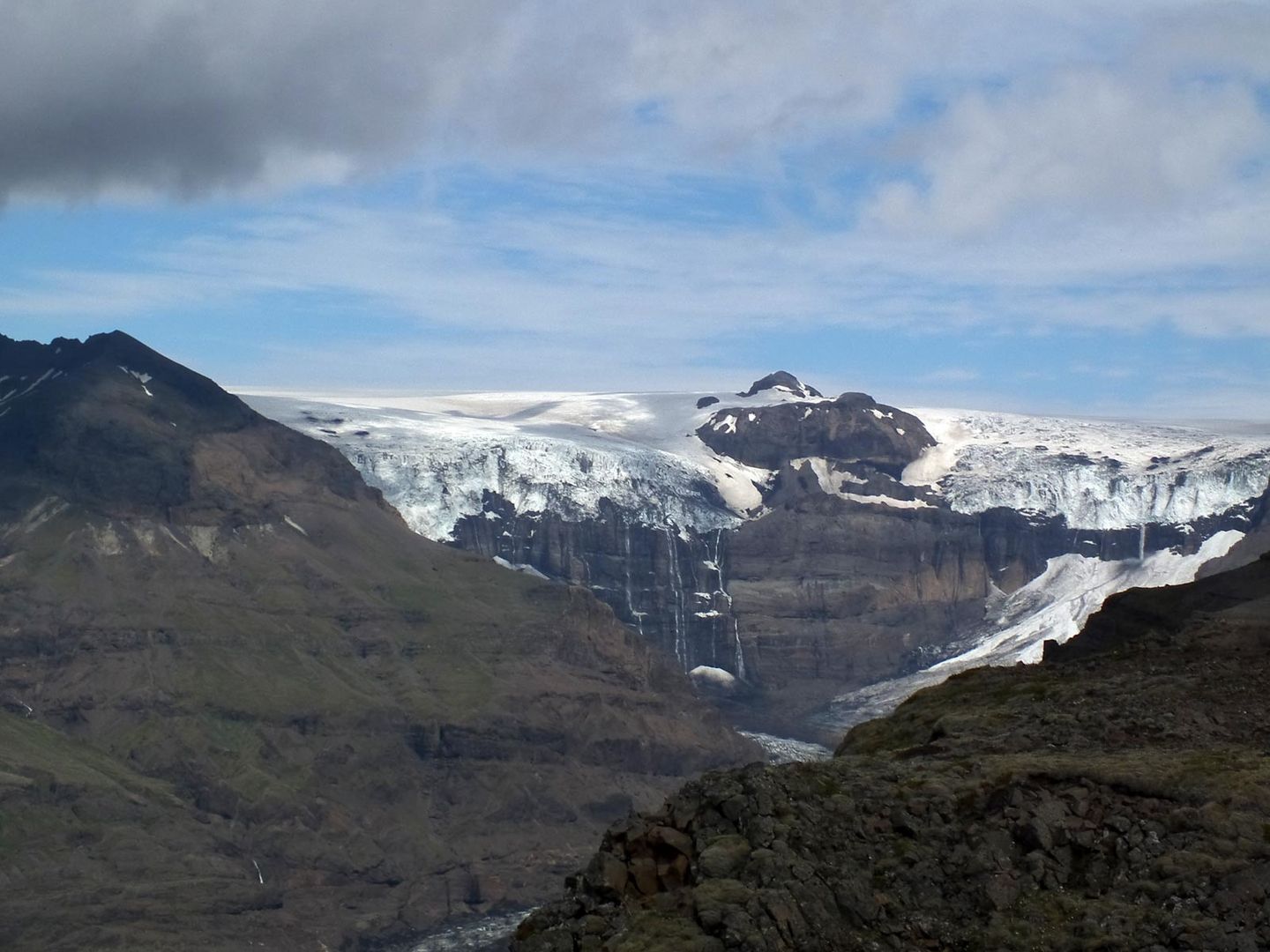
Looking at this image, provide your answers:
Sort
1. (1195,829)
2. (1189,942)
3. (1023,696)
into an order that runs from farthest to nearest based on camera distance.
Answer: (1023,696) → (1195,829) → (1189,942)

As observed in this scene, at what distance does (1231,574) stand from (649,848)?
165 ft

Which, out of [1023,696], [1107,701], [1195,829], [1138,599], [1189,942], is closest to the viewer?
[1189,942]

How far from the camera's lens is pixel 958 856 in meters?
67.4

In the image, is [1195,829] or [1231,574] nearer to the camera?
[1195,829]

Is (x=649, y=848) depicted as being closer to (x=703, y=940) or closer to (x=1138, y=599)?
(x=703, y=940)

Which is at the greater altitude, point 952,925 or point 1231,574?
point 1231,574

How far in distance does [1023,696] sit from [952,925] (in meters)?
24.4

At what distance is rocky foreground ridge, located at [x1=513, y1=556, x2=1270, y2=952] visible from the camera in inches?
2502

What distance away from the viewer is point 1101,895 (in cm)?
6569

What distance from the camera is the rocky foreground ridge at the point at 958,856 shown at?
63.6 meters

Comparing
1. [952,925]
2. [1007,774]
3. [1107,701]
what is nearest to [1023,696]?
[1107,701]

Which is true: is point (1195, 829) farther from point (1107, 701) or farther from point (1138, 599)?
point (1138, 599)

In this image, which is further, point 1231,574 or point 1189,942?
point 1231,574

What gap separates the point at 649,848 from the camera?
2692 inches
